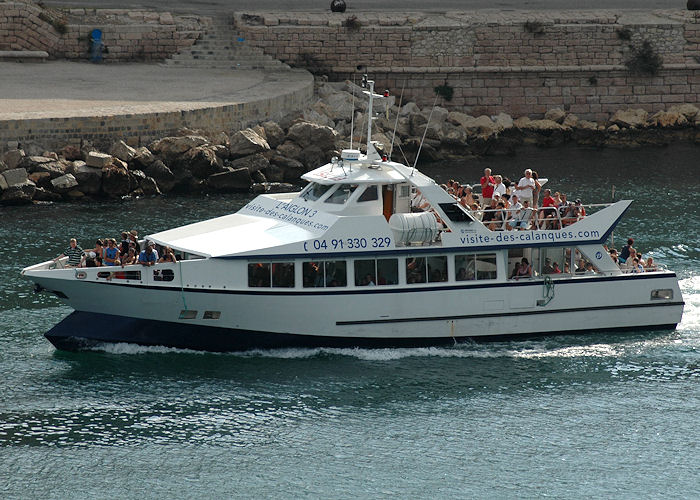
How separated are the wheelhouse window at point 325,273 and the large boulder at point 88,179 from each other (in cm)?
1574

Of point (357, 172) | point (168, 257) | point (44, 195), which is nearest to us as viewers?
point (168, 257)

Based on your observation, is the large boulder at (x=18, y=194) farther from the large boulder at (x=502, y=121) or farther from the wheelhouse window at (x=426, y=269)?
the large boulder at (x=502, y=121)

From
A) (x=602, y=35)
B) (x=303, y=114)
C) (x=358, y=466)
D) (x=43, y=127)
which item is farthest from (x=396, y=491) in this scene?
(x=602, y=35)

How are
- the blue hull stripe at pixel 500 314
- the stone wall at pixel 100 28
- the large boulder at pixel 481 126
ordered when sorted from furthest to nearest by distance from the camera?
the large boulder at pixel 481 126 → the stone wall at pixel 100 28 → the blue hull stripe at pixel 500 314

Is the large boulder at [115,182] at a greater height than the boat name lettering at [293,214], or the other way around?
the boat name lettering at [293,214]

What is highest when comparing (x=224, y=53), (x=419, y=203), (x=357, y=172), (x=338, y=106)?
(x=224, y=53)

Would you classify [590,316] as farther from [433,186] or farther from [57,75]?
[57,75]

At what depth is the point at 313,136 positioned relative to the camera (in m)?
40.6

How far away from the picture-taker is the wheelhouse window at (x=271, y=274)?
22.5 m

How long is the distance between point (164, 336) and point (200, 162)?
15.5m

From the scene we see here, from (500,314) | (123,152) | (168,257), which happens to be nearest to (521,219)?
(500,314)

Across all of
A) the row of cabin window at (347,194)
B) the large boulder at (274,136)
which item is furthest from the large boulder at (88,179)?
the row of cabin window at (347,194)

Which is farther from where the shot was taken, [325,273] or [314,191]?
[314,191]

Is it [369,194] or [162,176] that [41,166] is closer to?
[162,176]
